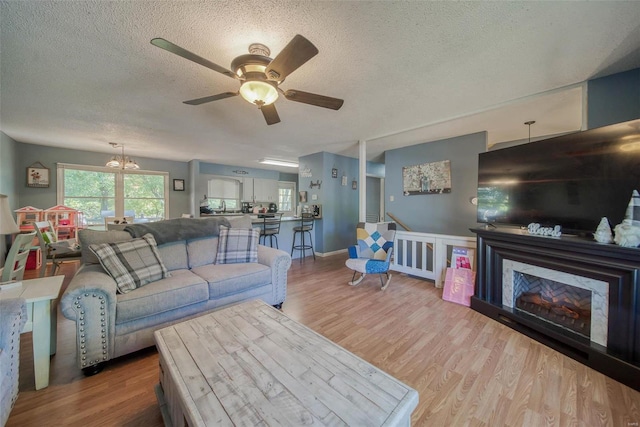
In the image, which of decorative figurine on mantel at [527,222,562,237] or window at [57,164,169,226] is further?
window at [57,164,169,226]

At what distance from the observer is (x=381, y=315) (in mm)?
2381

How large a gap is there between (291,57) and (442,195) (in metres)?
3.80

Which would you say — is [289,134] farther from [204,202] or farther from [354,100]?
[204,202]

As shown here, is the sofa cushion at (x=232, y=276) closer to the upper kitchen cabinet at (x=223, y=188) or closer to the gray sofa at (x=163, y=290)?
the gray sofa at (x=163, y=290)

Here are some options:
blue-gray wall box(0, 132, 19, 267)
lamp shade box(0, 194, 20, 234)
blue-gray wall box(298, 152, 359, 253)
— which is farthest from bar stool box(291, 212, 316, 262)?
blue-gray wall box(0, 132, 19, 267)

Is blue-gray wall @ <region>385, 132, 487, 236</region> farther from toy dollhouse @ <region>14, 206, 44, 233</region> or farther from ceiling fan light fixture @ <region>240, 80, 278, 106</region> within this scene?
toy dollhouse @ <region>14, 206, 44, 233</region>

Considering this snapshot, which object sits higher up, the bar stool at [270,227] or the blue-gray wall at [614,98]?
the blue-gray wall at [614,98]

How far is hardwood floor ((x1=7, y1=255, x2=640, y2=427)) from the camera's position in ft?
4.10

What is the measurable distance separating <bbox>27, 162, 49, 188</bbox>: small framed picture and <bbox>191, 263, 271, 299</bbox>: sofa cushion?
16.4 ft

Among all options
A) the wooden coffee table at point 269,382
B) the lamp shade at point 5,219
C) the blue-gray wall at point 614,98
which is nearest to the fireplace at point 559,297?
the blue-gray wall at point 614,98

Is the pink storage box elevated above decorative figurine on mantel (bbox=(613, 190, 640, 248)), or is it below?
below

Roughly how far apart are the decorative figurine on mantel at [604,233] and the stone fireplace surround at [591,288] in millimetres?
58

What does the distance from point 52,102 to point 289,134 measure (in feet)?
9.34

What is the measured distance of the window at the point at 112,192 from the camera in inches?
195
